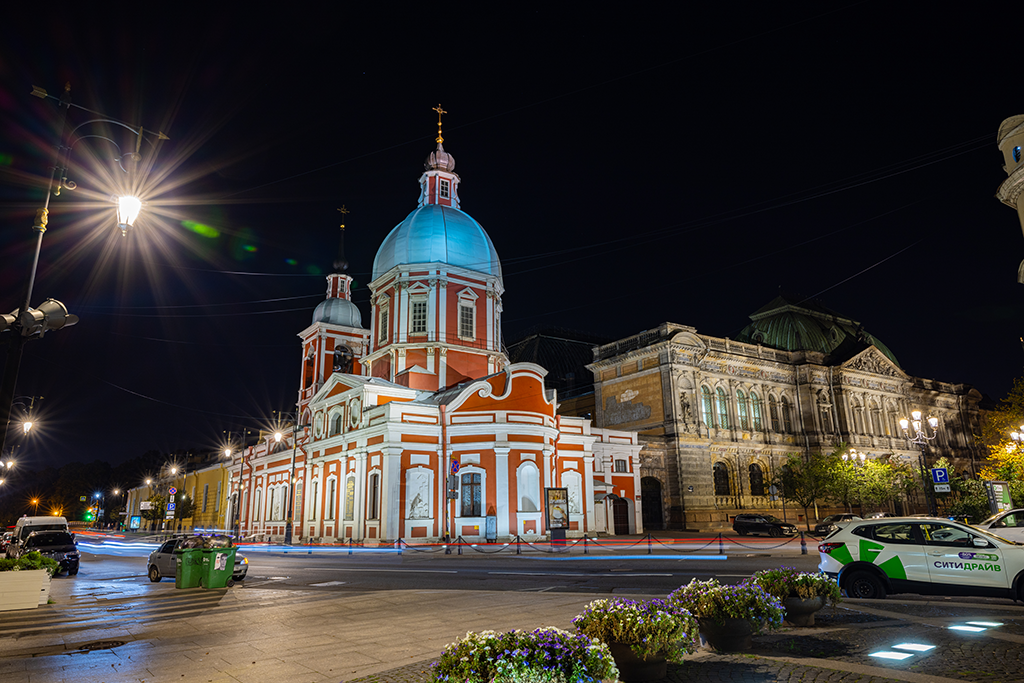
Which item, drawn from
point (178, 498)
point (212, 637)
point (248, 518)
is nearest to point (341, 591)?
point (212, 637)

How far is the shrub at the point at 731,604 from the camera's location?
730 centimetres

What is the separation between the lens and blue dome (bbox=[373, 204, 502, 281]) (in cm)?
4409

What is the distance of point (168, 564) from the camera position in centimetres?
1848

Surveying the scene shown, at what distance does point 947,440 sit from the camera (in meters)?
68.6

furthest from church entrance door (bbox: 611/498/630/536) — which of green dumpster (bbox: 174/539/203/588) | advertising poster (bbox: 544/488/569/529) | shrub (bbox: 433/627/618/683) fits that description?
shrub (bbox: 433/627/618/683)

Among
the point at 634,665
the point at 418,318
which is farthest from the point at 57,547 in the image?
the point at 418,318

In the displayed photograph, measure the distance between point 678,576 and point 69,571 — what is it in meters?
19.6

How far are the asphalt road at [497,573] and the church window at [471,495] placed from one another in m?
8.43

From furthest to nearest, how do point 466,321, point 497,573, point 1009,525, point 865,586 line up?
point 466,321, point 497,573, point 1009,525, point 865,586

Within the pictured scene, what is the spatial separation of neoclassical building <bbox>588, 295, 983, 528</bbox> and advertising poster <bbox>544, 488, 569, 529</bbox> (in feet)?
48.8

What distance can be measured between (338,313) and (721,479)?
115 ft

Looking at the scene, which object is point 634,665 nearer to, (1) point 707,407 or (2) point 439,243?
(2) point 439,243

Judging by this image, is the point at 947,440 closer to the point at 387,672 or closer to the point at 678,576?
the point at 678,576

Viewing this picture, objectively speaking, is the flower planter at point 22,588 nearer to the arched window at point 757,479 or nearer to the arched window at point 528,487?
the arched window at point 528,487
